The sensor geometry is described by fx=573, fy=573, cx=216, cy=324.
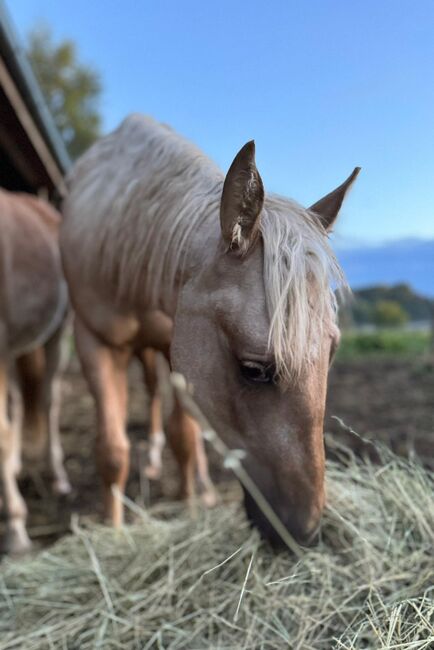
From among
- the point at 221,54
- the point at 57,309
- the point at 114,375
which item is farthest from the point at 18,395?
the point at 221,54

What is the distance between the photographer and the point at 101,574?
6.30ft

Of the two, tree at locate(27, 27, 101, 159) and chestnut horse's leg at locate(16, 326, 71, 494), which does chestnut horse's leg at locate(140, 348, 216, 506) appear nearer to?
chestnut horse's leg at locate(16, 326, 71, 494)

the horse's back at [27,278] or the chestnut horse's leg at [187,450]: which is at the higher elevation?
the horse's back at [27,278]

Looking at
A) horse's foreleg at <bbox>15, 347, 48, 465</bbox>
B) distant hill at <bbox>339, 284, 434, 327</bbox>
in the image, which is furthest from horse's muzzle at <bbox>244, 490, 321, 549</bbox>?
horse's foreleg at <bbox>15, 347, 48, 465</bbox>

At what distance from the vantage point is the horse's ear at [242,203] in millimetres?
1404

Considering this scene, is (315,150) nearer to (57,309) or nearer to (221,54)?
(221,54)

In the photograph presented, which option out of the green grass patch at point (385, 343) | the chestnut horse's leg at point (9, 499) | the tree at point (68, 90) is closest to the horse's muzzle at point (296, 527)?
the chestnut horse's leg at point (9, 499)

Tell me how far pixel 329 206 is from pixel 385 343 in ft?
27.7

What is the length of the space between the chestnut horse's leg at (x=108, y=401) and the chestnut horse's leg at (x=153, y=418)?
39.9 inches

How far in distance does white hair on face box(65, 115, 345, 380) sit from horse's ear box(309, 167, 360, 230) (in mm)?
63

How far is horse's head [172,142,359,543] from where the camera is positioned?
4.55 ft

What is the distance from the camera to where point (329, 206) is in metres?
1.60

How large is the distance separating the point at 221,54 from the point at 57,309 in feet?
8.06

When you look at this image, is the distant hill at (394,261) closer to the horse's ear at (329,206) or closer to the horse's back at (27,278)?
the horse's ear at (329,206)
